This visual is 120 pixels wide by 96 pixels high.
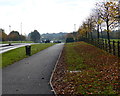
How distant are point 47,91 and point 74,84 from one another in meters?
1.35

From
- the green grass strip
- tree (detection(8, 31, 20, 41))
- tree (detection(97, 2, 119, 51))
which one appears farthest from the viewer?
tree (detection(8, 31, 20, 41))

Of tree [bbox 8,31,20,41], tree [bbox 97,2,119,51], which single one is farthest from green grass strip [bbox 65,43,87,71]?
tree [bbox 8,31,20,41]

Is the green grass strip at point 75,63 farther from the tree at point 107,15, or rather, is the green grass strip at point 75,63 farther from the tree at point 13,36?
the tree at point 13,36

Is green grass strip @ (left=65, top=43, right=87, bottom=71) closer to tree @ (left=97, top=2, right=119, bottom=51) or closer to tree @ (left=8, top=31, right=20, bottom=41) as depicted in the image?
tree @ (left=97, top=2, right=119, bottom=51)

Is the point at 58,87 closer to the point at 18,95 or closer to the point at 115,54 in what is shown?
the point at 18,95

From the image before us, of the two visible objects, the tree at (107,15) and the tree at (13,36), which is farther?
the tree at (13,36)

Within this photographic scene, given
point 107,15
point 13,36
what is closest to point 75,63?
point 107,15

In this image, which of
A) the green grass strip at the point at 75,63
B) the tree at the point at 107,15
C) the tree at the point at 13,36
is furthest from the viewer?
the tree at the point at 13,36

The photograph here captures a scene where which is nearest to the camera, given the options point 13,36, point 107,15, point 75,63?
point 75,63

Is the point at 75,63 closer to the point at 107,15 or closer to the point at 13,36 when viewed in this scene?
the point at 107,15

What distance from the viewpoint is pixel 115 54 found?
18.6 metres

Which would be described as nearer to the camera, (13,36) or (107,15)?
(107,15)

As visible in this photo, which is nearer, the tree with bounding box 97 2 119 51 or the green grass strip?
the green grass strip

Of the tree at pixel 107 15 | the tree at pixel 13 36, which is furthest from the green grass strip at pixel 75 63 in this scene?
the tree at pixel 13 36
